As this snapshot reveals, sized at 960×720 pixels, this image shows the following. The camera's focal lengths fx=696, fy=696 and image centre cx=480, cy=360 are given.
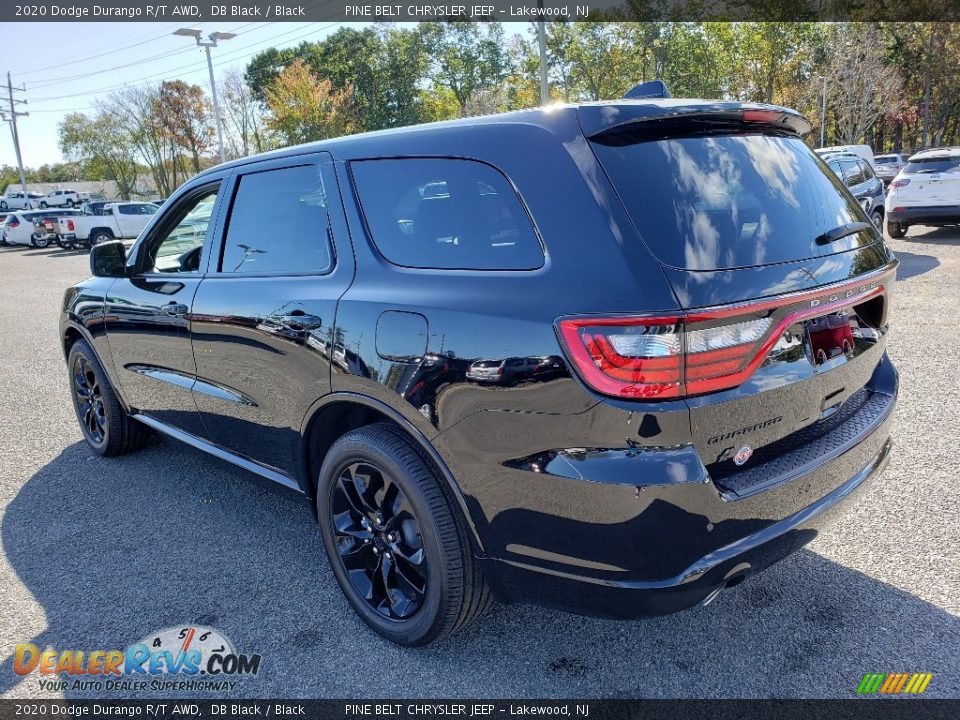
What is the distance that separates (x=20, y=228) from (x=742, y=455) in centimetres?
3454

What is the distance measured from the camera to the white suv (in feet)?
40.1

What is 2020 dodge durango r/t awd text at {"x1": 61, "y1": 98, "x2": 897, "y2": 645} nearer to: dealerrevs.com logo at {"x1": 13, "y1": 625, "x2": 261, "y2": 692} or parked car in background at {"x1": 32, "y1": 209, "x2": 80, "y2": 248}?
dealerrevs.com logo at {"x1": 13, "y1": 625, "x2": 261, "y2": 692}

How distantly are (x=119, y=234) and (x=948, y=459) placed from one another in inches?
1069

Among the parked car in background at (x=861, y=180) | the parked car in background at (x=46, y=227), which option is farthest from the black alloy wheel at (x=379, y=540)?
the parked car in background at (x=46, y=227)

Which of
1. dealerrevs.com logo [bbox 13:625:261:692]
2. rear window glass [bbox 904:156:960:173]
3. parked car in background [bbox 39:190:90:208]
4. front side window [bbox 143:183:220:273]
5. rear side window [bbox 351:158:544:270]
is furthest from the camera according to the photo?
parked car in background [bbox 39:190:90:208]

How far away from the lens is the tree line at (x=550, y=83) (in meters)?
38.3

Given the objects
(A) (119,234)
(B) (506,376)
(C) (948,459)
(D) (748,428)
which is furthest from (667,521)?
(A) (119,234)

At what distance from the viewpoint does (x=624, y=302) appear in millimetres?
1847

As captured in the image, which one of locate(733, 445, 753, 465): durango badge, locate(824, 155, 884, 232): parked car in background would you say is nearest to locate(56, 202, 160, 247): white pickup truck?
locate(824, 155, 884, 232): parked car in background

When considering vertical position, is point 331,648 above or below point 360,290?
below

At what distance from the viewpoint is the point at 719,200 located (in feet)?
6.91

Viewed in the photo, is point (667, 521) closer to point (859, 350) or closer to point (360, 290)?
point (859, 350)

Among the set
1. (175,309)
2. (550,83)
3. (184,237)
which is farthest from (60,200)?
(175,309)

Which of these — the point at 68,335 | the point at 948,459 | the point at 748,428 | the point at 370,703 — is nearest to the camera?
the point at 748,428
